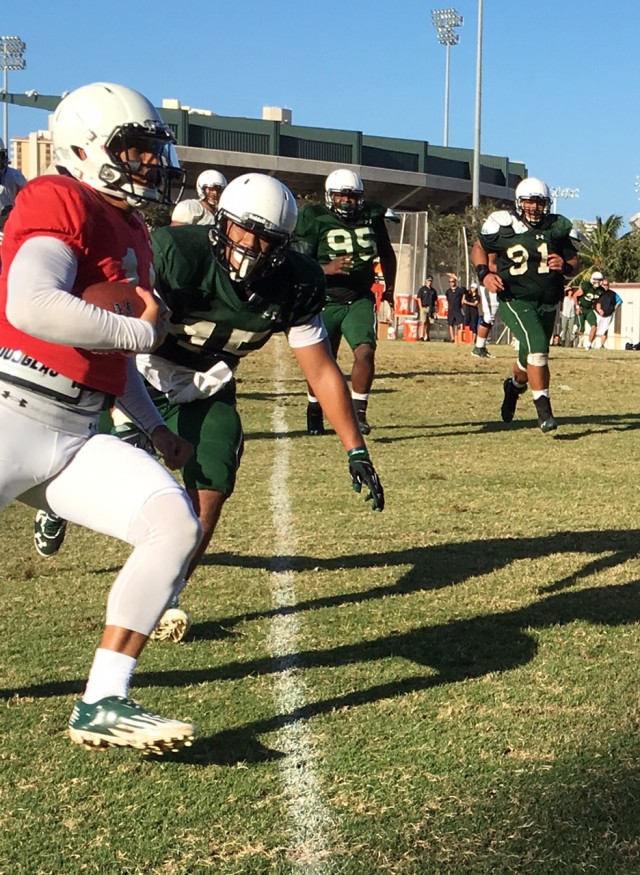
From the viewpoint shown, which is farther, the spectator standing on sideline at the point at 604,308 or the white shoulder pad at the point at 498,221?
the spectator standing on sideline at the point at 604,308

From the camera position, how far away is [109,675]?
132 inches

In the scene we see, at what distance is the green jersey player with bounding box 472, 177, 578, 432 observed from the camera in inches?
425

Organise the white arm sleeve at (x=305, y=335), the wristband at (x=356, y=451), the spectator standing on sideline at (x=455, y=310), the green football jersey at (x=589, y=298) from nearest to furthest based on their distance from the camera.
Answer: the wristband at (x=356, y=451) → the white arm sleeve at (x=305, y=335) → the green football jersey at (x=589, y=298) → the spectator standing on sideline at (x=455, y=310)

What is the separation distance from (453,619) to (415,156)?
54616 mm

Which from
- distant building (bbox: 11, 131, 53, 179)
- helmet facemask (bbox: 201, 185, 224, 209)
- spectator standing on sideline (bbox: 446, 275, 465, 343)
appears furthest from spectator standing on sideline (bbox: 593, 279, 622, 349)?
distant building (bbox: 11, 131, 53, 179)

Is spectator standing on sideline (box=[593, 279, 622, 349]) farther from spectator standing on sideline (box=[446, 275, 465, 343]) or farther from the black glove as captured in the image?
the black glove

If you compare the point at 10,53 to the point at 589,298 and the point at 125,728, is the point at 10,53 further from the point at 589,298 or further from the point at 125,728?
the point at 125,728

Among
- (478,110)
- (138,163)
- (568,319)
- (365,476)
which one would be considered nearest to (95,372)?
(138,163)

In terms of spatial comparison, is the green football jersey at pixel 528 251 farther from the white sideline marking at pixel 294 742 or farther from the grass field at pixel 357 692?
the white sideline marking at pixel 294 742

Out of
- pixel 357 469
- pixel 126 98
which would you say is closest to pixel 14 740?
pixel 357 469

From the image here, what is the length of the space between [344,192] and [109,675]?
7388 mm

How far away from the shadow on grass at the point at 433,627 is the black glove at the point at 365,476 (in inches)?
22.6

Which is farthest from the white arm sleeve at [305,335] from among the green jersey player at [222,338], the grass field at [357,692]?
the grass field at [357,692]

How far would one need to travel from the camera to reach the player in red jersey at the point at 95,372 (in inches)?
128
